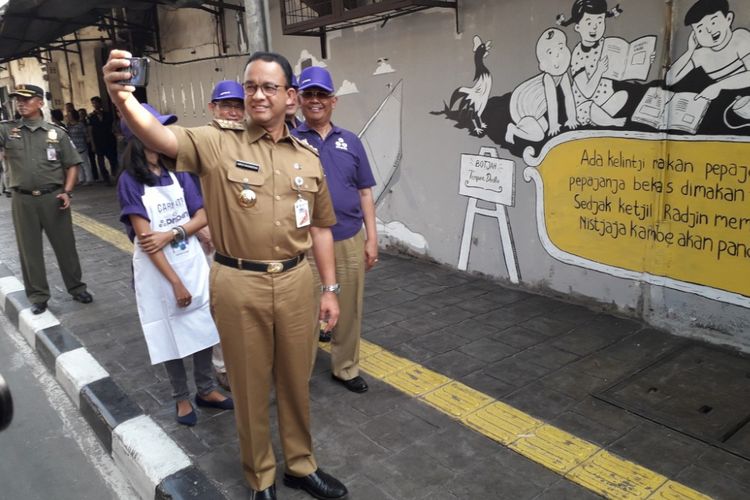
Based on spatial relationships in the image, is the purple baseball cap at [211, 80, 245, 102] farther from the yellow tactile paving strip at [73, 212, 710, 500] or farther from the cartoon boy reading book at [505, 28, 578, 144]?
the cartoon boy reading book at [505, 28, 578, 144]

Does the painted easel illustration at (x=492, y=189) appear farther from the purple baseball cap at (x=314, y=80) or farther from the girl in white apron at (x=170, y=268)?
the girl in white apron at (x=170, y=268)

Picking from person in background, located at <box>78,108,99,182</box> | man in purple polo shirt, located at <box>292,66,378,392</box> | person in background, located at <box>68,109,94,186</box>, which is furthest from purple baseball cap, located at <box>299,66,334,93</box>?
person in background, located at <box>78,108,99,182</box>

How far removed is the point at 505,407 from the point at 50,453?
2.67 meters

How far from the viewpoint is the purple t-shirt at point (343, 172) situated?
137 inches

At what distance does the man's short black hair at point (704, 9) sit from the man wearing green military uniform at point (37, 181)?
510 cm

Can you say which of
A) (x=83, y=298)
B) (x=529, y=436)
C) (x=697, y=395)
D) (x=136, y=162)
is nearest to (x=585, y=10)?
(x=697, y=395)

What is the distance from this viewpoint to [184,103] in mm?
11266

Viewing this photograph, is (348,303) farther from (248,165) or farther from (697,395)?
(697,395)

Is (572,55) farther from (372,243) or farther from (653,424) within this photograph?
(653,424)

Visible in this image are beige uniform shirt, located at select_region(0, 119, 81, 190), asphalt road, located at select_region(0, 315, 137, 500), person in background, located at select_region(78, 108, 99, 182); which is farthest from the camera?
person in background, located at select_region(78, 108, 99, 182)

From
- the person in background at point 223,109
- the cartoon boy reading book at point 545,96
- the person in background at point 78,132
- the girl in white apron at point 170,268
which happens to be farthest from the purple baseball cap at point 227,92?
the person in background at point 78,132

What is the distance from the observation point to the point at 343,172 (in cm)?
350

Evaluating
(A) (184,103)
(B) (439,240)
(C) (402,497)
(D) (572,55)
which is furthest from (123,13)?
(C) (402,497)

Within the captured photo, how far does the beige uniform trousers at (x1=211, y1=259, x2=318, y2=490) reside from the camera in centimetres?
236
